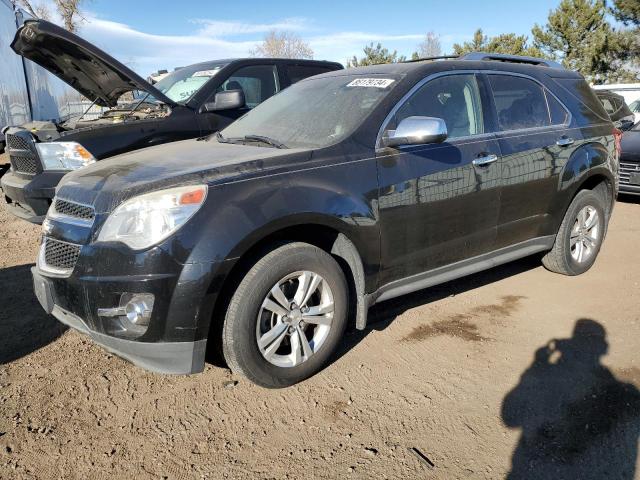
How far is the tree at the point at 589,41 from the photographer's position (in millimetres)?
25359

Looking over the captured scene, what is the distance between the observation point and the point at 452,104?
11.9ft

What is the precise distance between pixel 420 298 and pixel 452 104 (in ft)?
5.19

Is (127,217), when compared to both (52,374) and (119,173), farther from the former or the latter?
(52,374)

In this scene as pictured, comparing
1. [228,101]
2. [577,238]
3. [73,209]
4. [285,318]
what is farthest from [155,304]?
[577,238]

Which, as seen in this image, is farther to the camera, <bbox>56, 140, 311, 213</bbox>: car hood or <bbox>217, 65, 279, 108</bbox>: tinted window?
<bbox>217, 65, 279, 108</bbox>: tinted window

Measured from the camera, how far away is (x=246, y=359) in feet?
8.72

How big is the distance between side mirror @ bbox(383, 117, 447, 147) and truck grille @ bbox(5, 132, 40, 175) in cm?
354

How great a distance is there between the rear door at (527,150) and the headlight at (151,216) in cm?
233

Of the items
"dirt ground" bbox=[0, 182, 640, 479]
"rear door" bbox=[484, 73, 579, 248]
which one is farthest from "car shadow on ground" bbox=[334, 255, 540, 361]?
"rear door" bbox=[484, 73, 579, 248]

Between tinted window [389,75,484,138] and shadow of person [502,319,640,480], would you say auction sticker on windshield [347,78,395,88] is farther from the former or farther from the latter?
shadow of person [502,319,640,480]

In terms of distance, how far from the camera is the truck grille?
4.83m

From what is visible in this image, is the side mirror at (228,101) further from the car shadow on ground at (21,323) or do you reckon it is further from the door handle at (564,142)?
the door handle at (564,142)

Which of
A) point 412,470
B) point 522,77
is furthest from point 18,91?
point 412,470

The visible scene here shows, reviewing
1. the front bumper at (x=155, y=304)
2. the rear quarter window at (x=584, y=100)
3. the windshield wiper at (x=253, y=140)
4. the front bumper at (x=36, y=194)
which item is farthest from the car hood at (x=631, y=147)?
the front bumper at (x=36, y=194)
